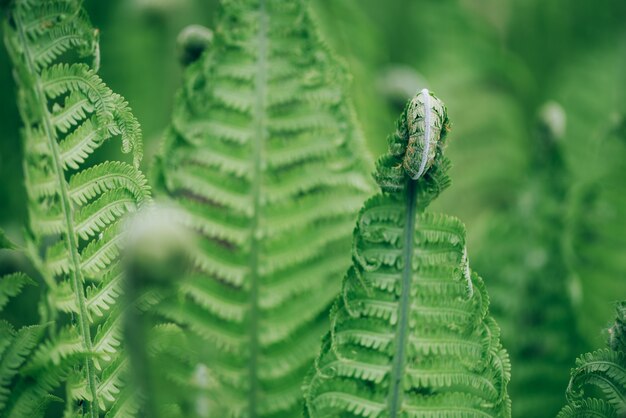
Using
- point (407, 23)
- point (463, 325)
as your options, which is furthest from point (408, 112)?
point (407, 23)

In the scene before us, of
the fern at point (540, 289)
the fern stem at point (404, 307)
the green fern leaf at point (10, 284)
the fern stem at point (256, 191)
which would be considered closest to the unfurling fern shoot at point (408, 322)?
the fern stem at point (404, 307)

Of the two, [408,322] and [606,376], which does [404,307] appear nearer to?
[408,322]

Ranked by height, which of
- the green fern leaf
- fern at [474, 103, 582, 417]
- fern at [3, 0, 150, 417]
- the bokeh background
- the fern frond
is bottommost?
the fern frond

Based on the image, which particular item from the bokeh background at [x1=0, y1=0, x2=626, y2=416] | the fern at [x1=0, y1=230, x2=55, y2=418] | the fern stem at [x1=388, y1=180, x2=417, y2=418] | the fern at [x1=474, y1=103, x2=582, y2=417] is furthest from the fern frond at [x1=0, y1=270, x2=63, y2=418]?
the fern at [x1=474, y1=103, x2=582, y2=417]

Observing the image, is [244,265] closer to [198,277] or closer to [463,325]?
[198,277]

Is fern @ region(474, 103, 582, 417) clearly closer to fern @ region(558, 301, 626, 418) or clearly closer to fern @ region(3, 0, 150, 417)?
fern @ region(558, 301, 626, 418)

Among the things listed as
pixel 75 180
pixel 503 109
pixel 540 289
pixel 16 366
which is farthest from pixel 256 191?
pixel 503 109
